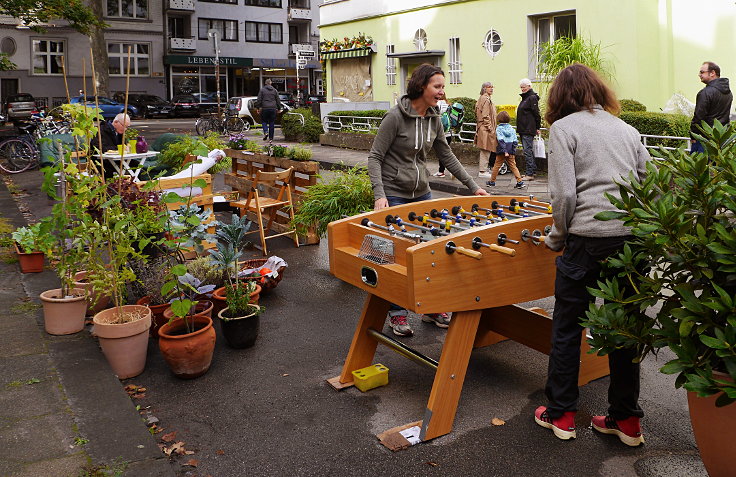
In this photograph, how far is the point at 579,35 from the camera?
688 inches

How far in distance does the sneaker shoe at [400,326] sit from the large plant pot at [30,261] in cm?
401

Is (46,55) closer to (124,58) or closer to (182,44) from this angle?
(124,58)

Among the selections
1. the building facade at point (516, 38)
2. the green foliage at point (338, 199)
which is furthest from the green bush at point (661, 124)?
the green foliage at point (338, 199)

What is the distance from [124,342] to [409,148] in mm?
2505

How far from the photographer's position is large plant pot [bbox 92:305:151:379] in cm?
489

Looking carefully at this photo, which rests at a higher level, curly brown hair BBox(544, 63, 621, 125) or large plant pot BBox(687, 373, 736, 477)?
curly brown hair BBox(544, 63, 621, 125)

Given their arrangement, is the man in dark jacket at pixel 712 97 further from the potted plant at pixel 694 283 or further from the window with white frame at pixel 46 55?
the window with white frame at pixel 46 55

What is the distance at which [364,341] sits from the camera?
476cm

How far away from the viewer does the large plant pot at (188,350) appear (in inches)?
191

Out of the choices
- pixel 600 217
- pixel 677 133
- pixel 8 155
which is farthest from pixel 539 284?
pixel 8 155

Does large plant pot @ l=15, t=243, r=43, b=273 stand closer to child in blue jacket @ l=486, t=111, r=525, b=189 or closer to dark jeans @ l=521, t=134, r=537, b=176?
child in blue jacket @ l=486, t=111, r=525, b=189

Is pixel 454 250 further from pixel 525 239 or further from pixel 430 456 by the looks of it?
pixel 430 456

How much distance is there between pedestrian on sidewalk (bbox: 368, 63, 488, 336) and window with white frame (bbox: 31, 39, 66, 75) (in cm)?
4429

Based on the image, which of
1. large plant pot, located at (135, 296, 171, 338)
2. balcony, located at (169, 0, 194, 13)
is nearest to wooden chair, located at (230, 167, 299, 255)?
large plant pot, located at (135, 296, 171, 338)
